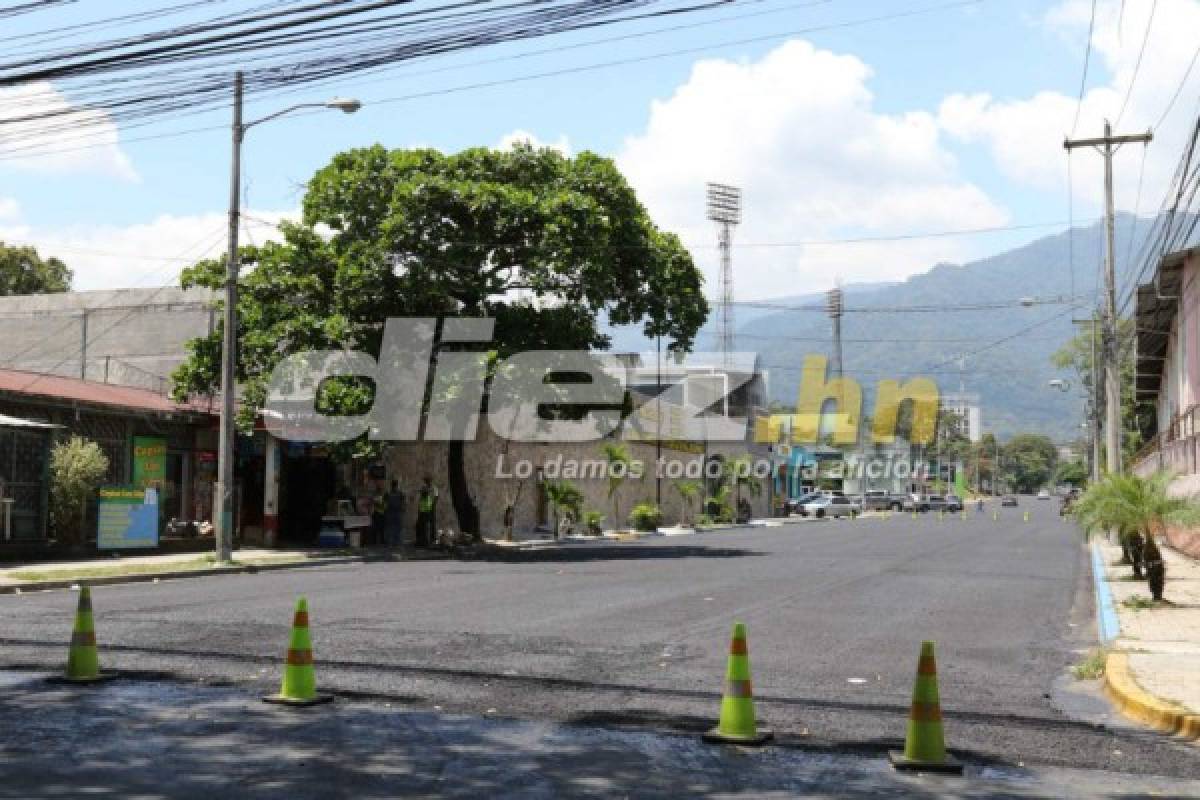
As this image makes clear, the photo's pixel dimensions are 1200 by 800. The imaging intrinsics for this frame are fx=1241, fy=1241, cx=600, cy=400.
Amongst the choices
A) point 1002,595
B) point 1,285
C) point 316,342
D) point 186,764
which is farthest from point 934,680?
point 1,285

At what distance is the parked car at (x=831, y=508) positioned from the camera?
82.8 m

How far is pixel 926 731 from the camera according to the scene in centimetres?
726

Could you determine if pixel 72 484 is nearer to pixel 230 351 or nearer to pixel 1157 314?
pixel 230 351

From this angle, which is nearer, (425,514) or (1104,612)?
(1104,612)

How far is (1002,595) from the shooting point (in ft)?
65.9

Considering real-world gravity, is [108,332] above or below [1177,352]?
above

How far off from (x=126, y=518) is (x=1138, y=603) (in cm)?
1977

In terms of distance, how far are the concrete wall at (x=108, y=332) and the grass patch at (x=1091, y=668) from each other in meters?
32.7

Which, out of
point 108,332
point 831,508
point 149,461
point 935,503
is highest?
point 108,332

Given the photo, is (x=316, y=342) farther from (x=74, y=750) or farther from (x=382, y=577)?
(x=74, y=750)

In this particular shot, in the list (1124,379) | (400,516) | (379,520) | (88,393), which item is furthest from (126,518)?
(1124,379)

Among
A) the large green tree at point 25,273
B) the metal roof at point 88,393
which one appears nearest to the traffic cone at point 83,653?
the metal roof at point 88,393

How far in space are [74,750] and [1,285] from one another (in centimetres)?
5732

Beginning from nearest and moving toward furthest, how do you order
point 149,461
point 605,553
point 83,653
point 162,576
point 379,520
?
1. point 83,653
2. point 162,576
3. point 149,461
4. point 605,553
5. point 379,520
